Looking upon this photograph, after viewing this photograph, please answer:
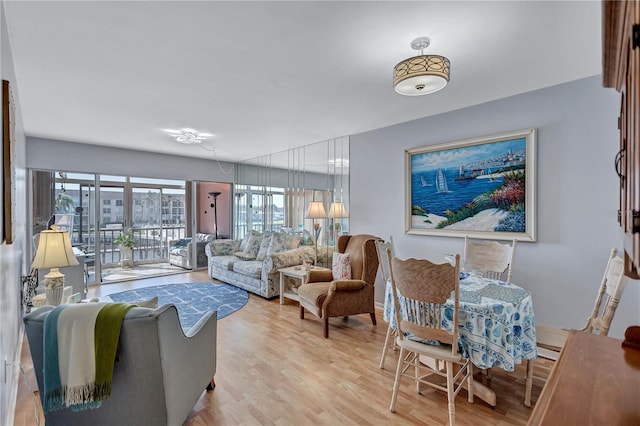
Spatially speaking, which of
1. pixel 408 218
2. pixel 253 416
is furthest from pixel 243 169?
pixel 253 416

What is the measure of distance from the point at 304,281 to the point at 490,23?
10.6ft

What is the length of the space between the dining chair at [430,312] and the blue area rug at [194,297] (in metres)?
2.69

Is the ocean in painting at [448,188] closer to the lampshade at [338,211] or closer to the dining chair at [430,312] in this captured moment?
the lampshade at [338,211]

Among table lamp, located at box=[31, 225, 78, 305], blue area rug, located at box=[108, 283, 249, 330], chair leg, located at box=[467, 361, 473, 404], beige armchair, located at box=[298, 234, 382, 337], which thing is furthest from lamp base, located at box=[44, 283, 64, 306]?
chair leg, located at box=[467, 361, 473, 404]

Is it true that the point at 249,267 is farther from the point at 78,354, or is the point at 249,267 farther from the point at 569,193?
the point at 569,193

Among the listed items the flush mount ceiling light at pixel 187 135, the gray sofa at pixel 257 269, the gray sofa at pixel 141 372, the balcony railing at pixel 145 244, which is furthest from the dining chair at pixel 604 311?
the balcony railing at pixel 145 244

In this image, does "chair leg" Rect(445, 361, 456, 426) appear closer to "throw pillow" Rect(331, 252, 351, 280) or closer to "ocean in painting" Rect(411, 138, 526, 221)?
"throw pillow" Rect(331, 252, 351, 280)

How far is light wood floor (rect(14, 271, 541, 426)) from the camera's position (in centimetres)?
197

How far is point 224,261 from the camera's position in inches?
219

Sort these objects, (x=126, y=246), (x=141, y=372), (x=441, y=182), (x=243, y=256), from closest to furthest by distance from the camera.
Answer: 1. (x=141, y=372)
2. (x=441, y=182)
3. (x=243, y=256)
4. (x=126, y=246)

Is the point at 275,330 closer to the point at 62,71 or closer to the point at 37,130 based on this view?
the point at 62,71

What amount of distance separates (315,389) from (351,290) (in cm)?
123

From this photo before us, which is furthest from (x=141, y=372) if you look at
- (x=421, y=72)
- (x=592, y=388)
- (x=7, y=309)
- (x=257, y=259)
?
(x=257, y=259)

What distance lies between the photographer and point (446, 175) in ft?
11.8
